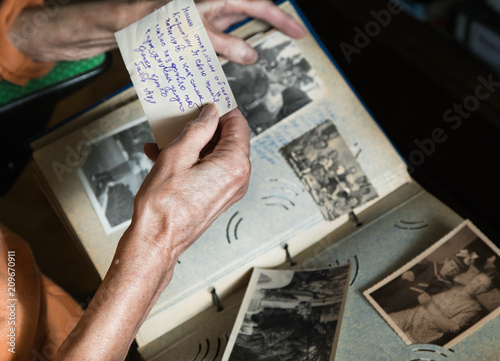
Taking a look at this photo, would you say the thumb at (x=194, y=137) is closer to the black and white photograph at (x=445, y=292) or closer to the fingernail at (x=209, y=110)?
the fingernail at (x=209, y=110)

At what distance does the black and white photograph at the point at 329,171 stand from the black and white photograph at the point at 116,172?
0.22 meters

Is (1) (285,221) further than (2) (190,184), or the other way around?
(1) (285,221)

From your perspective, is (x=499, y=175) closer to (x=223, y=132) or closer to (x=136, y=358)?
(x=223, y=132)

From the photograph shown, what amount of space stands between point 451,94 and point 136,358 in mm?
824

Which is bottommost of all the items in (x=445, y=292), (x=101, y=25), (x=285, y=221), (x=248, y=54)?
(x=445, y=292)

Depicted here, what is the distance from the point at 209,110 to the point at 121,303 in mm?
248

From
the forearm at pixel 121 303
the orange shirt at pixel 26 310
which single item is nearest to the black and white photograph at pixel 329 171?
the forearm at pixel 121 303

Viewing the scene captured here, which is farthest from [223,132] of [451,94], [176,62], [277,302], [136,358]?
[451,94]

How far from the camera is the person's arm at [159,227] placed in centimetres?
53

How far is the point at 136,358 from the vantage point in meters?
0.74

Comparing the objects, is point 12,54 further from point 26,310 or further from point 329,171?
point 329,171

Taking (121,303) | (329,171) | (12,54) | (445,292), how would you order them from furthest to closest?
(12,54) < (329,171) < (445,292) < (121,303)

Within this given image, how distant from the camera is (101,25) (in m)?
0.84

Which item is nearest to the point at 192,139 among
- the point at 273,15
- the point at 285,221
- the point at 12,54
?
the point at 285,221
